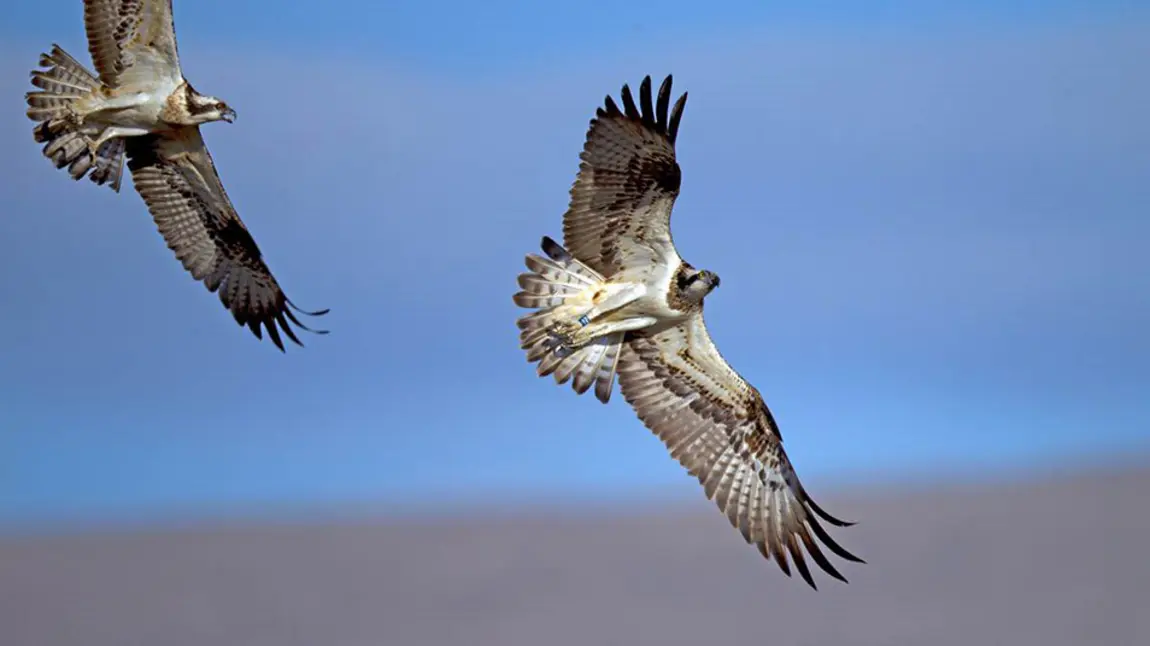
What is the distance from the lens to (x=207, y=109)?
13.6 metres

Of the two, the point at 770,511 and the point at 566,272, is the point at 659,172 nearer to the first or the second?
the point at 566,272

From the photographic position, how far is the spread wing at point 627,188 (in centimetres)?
1239

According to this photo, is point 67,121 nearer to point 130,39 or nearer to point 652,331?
point 130,39

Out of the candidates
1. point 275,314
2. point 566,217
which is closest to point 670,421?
point 566,217

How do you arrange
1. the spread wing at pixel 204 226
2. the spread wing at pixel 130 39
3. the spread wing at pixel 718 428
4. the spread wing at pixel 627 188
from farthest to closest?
1. the spread wing at pixel 204 226
2. the spread wing at pixel 130 39
3. the spread wing at pixel 718 428
4. the spread wing at pixel 627 188

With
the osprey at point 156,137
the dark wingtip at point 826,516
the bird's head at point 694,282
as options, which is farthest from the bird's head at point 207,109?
the dark wingtip at point 826,516

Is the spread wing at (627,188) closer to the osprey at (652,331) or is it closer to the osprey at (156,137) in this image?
the osprey at (652,331)

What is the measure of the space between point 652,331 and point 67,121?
4.13m

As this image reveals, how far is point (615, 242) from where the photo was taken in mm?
12742

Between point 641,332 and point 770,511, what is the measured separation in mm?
1386

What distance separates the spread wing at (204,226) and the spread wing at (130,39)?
0.61 metres

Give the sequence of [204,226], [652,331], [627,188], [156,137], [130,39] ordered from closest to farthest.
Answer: [627,188] → [652,331] → [130,39] → [156,137] → [204,226]

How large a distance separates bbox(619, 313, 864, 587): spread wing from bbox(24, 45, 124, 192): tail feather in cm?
374

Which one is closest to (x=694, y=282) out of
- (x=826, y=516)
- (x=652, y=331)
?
(x=652, y=331)
